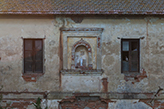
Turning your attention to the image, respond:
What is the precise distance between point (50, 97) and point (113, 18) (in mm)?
4298

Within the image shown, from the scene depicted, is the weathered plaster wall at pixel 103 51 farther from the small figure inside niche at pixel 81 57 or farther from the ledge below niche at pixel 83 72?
the small figure inside niche at pixel 81 57

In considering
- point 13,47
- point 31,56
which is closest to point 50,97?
point 31,56

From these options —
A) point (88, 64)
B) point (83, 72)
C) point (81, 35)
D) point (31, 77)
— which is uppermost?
point (81, 35)

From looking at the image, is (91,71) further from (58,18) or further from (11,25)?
(11,25)

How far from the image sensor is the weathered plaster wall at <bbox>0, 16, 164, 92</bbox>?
8.74 meters

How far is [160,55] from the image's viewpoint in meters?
8.77

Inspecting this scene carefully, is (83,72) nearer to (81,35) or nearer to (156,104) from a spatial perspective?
(81,35)

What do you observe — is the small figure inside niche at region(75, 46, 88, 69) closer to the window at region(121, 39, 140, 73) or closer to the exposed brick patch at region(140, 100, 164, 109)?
the window at region(121, 39, 140, 73)

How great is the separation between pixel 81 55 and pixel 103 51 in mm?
976

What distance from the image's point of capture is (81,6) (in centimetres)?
867

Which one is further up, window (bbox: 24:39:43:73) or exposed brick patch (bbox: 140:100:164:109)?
window (bbox: 24:39:43:73)

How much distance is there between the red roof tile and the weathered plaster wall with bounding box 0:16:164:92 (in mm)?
471

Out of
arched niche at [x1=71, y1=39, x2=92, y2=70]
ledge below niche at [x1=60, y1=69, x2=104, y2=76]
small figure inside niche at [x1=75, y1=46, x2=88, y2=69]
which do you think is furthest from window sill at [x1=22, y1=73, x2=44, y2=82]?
small figure inside niche at [x1=75, y1=46, x2=88, y2=69]

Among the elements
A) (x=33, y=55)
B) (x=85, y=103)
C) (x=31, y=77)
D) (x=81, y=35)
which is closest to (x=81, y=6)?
(x=81, y=35)
